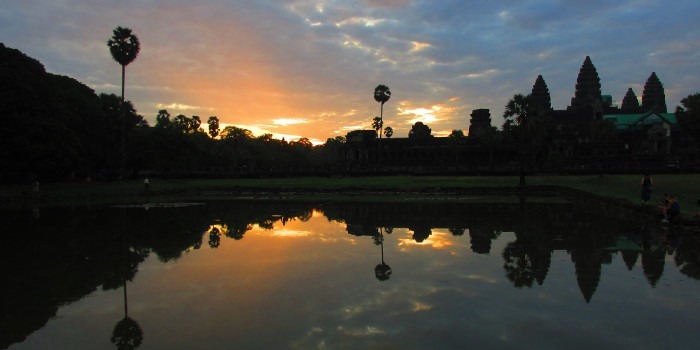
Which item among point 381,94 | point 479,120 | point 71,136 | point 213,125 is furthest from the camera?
point 213,125

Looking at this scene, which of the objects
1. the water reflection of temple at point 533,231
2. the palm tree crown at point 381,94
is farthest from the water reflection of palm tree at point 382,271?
the palm tree crown at point 381,94

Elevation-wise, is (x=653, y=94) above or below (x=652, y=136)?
above

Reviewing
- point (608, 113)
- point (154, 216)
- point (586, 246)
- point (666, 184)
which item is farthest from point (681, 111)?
point (154, 216)

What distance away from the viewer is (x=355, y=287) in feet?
29.8

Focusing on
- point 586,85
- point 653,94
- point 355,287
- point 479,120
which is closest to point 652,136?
point 479,120

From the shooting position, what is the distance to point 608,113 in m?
100

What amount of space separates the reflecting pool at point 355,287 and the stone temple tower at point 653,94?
11902cm

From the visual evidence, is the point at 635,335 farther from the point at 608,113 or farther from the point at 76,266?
the point at 608,113

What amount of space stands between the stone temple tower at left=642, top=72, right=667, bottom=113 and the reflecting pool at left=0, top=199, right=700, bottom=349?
11902 centimetres

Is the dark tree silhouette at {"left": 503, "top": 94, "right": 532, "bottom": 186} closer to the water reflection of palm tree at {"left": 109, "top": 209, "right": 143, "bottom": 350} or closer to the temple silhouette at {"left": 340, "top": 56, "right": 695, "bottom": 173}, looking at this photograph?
the temple silhouette at {"left": 340, "top": 56, "right": 695, "bottom": 173}

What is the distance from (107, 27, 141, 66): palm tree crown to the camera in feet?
166

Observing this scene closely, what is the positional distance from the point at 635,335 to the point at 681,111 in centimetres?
6460

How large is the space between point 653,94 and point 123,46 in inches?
4769

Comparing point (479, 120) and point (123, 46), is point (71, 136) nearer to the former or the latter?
point (123, 46)
